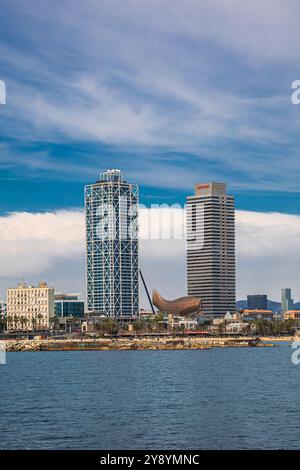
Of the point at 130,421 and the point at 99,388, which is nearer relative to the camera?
the point at 130,421

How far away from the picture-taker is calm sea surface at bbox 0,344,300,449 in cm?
5753

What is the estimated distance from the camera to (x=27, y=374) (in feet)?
423

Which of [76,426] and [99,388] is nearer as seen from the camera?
[76,426]

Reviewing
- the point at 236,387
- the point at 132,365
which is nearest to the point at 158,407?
the point at 236,387

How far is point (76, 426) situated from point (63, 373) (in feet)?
210

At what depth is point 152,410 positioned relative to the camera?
2936 inches

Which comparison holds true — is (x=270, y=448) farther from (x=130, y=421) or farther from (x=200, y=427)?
(x=130, y=421)

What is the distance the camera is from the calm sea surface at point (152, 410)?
5753 centimetres
